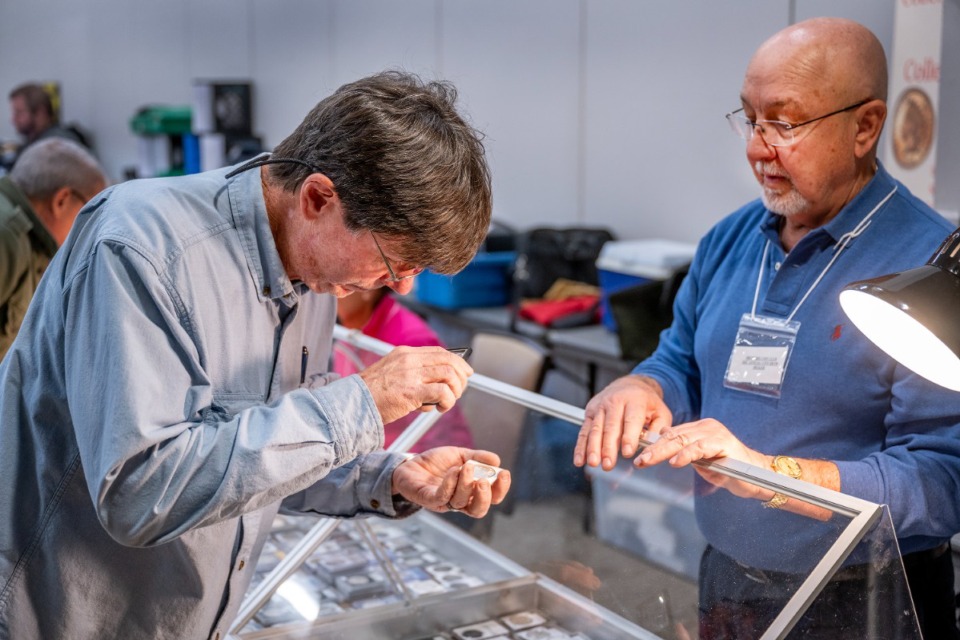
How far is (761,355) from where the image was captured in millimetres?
1992

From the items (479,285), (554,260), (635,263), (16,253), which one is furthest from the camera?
(479,285)

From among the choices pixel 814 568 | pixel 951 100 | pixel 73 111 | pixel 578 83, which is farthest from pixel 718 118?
pixel 73 111

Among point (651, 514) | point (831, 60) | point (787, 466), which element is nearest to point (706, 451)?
point (787, 466)

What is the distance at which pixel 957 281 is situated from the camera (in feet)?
4.48

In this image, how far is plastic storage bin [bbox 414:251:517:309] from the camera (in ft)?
17.9

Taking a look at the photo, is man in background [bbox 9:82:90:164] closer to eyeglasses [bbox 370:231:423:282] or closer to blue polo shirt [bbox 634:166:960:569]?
blue polo shirt [bbox 634:166:960:569]

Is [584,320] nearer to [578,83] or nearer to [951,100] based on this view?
[578,83]

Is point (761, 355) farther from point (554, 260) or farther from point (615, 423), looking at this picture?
point (554, 260)

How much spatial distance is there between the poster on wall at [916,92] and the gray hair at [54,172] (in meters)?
2.91

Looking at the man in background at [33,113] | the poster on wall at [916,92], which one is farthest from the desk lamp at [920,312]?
the man in background at [33,113]

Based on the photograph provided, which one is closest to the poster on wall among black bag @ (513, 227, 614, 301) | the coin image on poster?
the coin image on poster

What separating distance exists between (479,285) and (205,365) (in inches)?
163

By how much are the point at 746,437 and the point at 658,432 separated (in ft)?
0.99

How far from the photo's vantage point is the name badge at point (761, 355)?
1960mm
